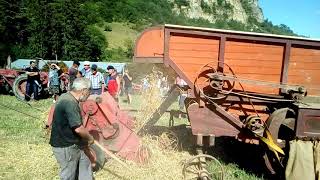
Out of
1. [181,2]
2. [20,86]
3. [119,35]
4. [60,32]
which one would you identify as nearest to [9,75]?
[20,86]

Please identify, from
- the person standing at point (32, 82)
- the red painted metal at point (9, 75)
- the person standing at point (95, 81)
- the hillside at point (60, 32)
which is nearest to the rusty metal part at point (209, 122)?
the person standing at point (95, 81)

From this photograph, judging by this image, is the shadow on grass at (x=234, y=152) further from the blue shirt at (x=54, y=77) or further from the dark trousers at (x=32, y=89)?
the dark trousers at (x=32, y=89)

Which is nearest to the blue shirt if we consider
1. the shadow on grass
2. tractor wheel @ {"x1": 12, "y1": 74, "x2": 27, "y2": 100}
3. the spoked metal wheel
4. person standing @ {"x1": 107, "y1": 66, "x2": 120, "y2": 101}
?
tractor wheel @ {"x1": 12, "y1": 74, "x2": 27, "y2": 100}

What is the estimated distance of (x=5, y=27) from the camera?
45938 mm

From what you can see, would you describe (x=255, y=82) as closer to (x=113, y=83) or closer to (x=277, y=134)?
(x=277, y=134)

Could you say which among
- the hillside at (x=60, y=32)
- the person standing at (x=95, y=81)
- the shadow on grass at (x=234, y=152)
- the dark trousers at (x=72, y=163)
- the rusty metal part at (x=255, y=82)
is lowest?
the shadow on grass at (x=234, y=152)

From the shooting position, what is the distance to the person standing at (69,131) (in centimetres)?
428

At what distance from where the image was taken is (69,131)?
4379mm

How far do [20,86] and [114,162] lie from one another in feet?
33.1

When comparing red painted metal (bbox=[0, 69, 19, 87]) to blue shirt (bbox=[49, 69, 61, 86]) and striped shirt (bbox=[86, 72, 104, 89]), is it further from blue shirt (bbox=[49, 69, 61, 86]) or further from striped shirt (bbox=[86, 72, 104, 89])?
striped shirt (bbox=[86, 72, 104, 89])

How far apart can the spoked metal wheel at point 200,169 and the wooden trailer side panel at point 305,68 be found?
1.92 m

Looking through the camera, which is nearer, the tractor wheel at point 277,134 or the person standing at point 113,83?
the tractor wheel at point 277,134

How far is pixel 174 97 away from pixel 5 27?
44.0 meters

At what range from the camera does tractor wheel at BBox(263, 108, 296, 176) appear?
5.93 metres
